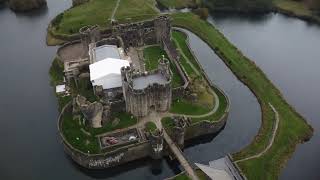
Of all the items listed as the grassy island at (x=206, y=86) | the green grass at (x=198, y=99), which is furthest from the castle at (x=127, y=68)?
the grassy island at (x=206, y=86)

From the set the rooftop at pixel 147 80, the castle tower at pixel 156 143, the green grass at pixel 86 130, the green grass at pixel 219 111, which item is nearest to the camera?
the castle tower at pixel 156 143

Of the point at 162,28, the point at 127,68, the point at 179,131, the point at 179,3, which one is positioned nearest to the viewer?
the point at 179,131

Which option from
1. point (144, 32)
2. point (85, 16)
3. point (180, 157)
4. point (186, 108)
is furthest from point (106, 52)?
point (180, 157)

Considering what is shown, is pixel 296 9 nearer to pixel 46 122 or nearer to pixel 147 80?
pixel 147 80

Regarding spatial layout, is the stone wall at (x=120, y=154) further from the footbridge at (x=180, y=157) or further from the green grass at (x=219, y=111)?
the green grass at (x=219, y=111)

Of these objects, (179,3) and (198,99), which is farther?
(179,3)

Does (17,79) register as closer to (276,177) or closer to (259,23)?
(276,177)

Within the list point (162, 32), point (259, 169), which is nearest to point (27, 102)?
point (162, 32)
